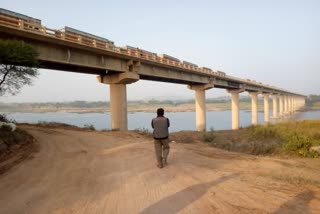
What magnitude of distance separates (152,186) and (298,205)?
10.6 feet

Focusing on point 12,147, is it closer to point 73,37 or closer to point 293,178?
point 293,178

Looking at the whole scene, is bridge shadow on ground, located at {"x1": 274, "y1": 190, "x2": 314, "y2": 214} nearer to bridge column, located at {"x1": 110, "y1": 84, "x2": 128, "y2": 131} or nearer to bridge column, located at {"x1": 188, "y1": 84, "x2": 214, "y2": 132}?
bridge column, located at {"x1": 110, "y1": 84, "x2": 128, "y2": 131}

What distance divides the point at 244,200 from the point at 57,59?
19428mm

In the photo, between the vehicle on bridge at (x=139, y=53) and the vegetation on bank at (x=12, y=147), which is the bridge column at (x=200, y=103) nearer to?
the vehicle on bridge at (x=139, y=53)

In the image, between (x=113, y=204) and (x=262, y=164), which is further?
(x=262, y=164)

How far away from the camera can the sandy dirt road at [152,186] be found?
5.29 meters

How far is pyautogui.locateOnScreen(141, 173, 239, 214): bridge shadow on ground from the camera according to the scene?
5062 mm

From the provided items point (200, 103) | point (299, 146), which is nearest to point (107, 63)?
point (299, 146)

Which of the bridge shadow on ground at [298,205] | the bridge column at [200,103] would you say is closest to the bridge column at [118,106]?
the bridge column at [200,103]

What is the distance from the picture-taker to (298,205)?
535 centimetres

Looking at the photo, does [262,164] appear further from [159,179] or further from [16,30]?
[16,30]

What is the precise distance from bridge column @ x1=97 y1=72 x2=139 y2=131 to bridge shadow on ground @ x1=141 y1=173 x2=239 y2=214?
75.1 ft

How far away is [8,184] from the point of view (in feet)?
24.3

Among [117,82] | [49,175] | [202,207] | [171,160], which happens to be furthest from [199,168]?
[117,82]
